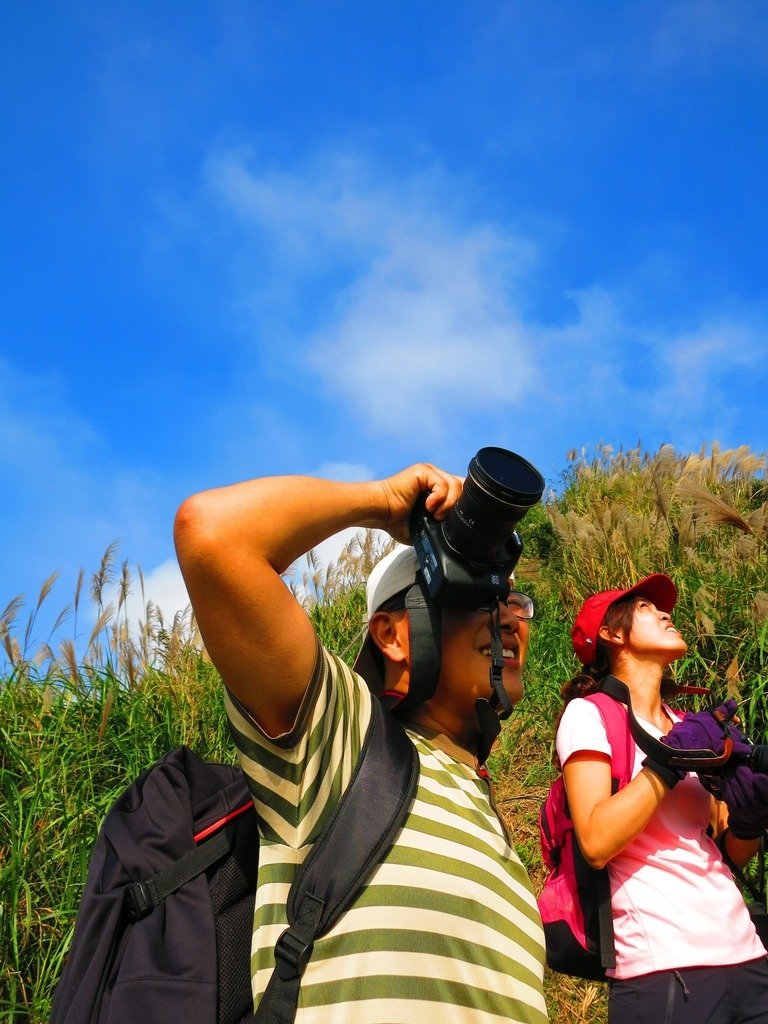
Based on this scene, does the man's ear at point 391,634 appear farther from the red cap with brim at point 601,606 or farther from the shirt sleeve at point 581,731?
the red cap with brim at point 601,606

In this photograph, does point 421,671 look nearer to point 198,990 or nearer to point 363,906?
point 363,906

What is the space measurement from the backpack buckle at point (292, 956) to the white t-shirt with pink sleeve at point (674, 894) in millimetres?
1490

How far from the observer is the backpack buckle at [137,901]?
56.0 inches

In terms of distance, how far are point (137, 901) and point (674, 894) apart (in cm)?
171

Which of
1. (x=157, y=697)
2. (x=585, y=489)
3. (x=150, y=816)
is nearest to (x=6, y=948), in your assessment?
(x=157, y=697)

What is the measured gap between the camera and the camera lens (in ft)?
5.72

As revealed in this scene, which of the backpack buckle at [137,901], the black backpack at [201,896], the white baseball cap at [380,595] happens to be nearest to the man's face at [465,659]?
the white baseball cap at [380,595]

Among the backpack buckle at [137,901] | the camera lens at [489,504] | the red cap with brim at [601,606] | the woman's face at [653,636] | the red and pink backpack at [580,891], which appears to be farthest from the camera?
the red cap with brim at [601,606]

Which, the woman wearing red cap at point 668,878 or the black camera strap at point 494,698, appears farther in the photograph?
the woman wearing red cap at point 668,878

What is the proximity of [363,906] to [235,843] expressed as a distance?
12.3 inches

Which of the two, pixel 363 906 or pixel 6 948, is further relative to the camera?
pixel 6 948

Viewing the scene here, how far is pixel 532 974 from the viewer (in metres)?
1.53

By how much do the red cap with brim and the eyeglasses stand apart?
3.38 feet

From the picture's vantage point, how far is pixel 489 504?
174cm
